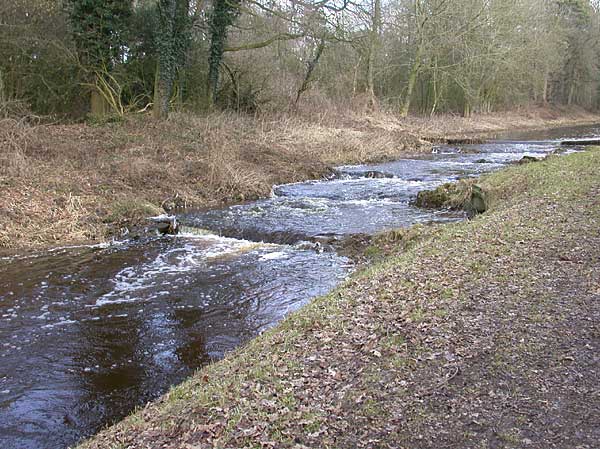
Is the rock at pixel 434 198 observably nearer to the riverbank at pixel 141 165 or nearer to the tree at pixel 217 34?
the riverbank at pixel 141 165

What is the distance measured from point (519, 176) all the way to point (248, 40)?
1679 cm

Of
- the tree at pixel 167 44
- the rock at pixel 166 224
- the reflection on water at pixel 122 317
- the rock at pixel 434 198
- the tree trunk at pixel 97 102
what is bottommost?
the reflection on water at pixel 122 317

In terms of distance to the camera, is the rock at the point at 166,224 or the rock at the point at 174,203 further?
the rock at the point at 174,203

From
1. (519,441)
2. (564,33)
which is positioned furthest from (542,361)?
(564,33)

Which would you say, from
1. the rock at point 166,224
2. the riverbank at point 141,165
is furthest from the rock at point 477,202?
the rock at point 166,224

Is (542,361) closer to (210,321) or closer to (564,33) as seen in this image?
(210,321)

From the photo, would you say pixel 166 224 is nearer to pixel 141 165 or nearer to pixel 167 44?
pixel 141 165

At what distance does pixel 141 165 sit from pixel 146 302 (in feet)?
28.3

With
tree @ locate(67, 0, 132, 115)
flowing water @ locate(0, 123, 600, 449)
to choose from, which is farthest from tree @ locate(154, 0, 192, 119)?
flowing water @ locate(0, 123, 600, 449)

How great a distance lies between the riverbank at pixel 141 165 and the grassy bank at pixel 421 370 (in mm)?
8093

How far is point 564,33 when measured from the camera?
5375cm

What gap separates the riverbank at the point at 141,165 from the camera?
12.9 meters

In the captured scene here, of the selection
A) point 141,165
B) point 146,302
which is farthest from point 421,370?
point 141,165

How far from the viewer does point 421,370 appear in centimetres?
488
